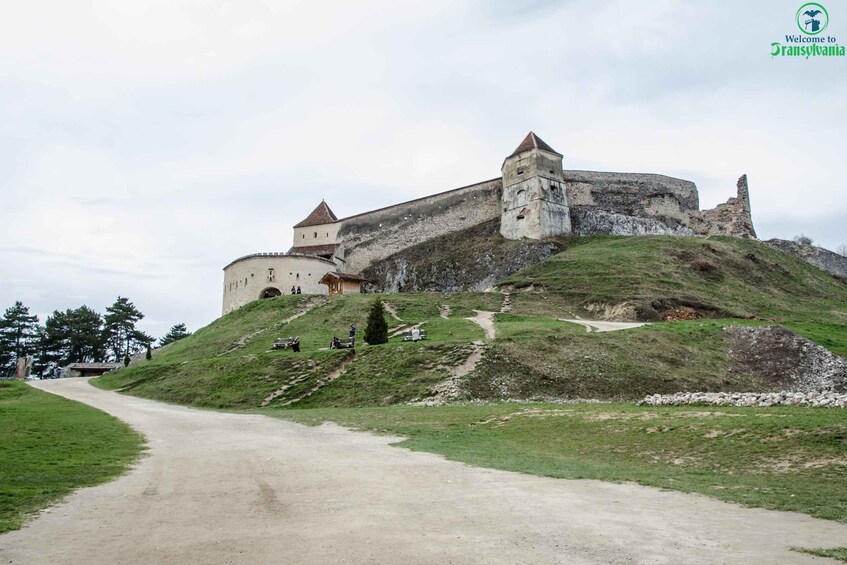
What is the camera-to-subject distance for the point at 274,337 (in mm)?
34812

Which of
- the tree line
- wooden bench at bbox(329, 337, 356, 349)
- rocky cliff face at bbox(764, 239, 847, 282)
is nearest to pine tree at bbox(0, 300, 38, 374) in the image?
the tree line

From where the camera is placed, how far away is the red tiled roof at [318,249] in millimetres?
65250

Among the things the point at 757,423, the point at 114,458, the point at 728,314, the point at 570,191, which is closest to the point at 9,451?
the point at 114,458

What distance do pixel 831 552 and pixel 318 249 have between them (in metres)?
63.2

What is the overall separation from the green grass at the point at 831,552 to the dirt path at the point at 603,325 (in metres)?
23.7

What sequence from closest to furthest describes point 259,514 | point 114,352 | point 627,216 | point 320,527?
1. point 320,527
2. point 259,514
3. point 627,216
4. point 114,352

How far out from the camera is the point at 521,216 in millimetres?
54656

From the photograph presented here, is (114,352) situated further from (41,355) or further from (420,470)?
(420,470)

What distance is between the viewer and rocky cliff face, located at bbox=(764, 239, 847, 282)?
5544cm

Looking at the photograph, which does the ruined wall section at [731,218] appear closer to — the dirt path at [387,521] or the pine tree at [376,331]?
the pine tree at [376,331]

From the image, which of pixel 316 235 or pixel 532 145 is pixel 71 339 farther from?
pixel 532 145

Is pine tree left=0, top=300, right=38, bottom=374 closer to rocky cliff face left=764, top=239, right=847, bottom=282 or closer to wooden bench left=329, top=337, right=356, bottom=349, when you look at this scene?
wooden bench left=329, top=337, right=356, bottom=349

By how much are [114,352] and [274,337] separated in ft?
158

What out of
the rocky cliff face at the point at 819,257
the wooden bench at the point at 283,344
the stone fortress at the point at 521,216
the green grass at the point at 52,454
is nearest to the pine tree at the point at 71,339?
the stone fortress at the point at 521,216
